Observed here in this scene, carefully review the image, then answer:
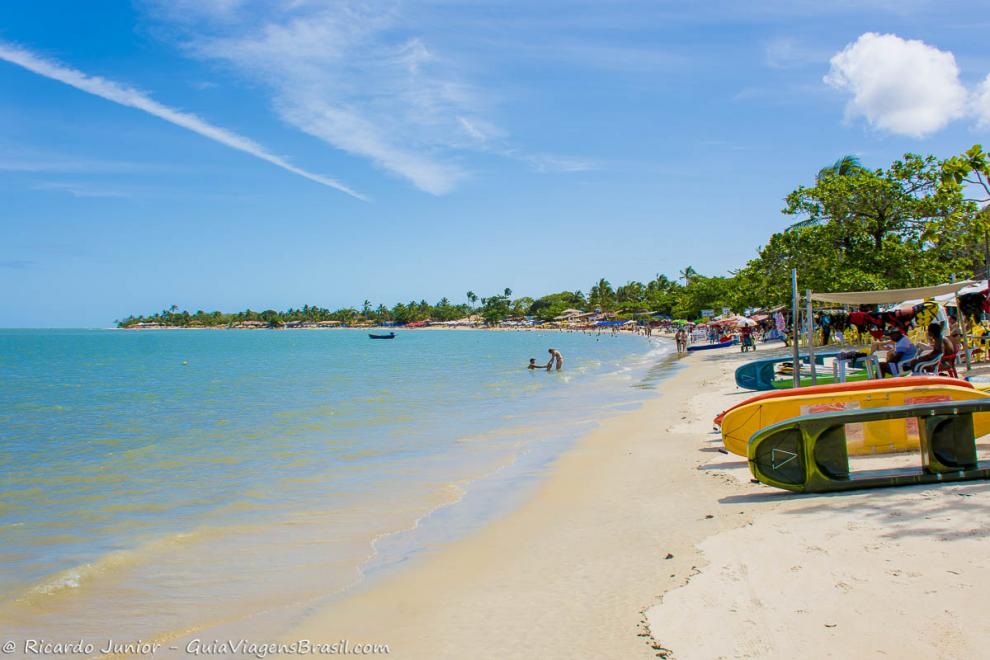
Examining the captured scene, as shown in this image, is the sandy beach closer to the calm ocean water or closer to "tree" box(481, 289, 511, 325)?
the calm ocean water

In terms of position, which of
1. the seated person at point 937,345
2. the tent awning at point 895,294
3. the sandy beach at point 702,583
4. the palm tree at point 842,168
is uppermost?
the palm tree at point 842,168

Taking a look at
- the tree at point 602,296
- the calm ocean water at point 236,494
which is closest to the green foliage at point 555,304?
the tree at point 602,296

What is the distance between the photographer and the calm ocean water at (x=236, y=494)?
564 centimetres

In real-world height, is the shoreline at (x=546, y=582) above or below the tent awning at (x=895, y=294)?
below

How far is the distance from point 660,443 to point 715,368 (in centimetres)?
1736

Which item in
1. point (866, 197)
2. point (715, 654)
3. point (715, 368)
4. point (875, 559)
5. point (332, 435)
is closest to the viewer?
point (715, 654)

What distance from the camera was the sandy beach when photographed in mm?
3852

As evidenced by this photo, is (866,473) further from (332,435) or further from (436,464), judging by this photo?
(332,435)

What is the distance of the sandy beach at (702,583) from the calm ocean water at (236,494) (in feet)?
2.60

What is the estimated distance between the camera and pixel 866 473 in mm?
6777

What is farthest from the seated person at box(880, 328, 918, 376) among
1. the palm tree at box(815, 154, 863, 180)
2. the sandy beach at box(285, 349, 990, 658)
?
the palm tree at box(815, 154, 863, 180)

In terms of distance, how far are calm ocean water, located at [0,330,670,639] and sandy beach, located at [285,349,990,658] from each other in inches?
31.2

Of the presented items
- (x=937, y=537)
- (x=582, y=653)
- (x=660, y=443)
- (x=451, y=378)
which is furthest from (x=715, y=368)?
(x=582, y=653)

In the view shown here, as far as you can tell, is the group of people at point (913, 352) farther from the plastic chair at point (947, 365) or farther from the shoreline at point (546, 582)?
the shoreline at point (546, 582)
